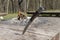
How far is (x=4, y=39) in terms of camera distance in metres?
1.03

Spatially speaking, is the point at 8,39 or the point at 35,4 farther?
the point at 35,4

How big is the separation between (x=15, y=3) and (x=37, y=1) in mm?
544

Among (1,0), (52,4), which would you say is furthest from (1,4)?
(52,4)

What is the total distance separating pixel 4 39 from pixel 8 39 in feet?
0.08

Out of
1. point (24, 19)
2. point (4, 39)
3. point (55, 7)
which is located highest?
point (4, 39)

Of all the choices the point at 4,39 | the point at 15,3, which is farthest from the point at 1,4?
the point at 4,39

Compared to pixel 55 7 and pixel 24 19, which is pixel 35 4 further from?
pixel 24 19

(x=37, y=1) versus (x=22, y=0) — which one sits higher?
(x=22, y=0)

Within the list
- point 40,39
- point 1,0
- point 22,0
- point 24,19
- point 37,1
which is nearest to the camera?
point 40,39

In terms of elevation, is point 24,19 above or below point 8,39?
below

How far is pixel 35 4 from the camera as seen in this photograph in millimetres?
3473

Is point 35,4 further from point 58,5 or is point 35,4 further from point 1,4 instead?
point 1,4

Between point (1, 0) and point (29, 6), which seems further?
point (29, 6)

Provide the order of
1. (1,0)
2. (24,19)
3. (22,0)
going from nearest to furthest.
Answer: (24,19) → (22,0) → (1,0)
